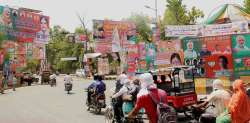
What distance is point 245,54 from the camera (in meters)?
24.1

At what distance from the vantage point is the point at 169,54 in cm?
Answer: 3688

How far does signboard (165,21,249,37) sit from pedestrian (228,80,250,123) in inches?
1078

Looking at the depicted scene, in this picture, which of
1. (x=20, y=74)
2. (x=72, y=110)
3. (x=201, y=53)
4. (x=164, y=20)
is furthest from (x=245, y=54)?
(x=164, y=20)

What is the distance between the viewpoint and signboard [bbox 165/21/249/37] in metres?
36.5

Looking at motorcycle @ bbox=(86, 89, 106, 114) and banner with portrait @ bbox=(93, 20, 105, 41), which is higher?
banner with portrait @ bbox=(93, 20, 105, 41)

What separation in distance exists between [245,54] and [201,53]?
3.04 m

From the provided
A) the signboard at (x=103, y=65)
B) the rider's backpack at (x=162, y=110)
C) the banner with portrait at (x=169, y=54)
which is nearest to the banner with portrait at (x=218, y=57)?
the banner with portrait at (x=169, y=54)

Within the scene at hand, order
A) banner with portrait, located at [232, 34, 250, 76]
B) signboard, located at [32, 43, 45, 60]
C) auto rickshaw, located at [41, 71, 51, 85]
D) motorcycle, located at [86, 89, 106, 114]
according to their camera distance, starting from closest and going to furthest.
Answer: motorcycle, located at [86, 89, 106, 114], banner with portrait, located at [232, 34, 250, 76], auto rickshaw, located at [41, 71, 51, 85], signboard, located at [32, 43, 45, 60]

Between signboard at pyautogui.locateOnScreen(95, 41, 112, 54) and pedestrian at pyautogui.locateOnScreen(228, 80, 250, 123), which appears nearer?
pedestrian at pyautogui.locateOnScreen(228, 80, 250, 123)

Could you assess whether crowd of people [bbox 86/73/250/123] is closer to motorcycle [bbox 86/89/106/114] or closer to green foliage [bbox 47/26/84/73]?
motorcycle [bbox 86/89/106/114]

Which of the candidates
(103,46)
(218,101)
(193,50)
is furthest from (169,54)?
(103,46)

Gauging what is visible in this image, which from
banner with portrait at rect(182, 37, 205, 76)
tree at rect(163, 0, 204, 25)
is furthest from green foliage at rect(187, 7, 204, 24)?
banner with portrait at rect(182, 37, 205, 76)

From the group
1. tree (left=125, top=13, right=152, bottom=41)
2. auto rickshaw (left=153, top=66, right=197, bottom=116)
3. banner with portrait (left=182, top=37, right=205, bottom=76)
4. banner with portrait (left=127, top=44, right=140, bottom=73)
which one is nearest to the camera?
auto rickshaw (left=153, top=66, right=197, bottom=116)

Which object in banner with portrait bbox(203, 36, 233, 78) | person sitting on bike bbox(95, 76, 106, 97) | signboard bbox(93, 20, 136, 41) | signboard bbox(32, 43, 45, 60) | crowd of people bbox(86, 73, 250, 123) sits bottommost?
person sitting on bike bbox(95, 76, 106, 97)
